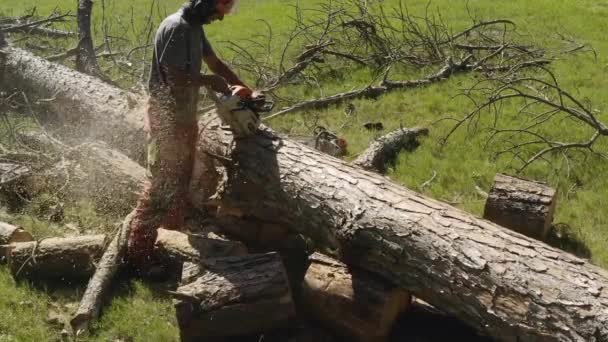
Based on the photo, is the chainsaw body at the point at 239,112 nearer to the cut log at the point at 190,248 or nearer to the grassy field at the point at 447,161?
the cut log at the point at 190,248

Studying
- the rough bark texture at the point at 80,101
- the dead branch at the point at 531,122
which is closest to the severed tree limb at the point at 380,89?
the dead branch at the point at 531,122

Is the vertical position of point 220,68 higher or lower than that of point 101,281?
higher

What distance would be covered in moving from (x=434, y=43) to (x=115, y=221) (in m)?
5.69

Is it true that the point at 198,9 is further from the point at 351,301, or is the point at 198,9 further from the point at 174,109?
the point at 351,301

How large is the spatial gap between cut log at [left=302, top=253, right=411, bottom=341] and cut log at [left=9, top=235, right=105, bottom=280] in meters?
1.62

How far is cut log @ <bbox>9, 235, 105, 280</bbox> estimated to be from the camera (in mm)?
4426

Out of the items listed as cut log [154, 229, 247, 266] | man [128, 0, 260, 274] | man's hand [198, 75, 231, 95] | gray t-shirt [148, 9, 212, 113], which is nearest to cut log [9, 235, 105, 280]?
man [128, 0, 260, 274]

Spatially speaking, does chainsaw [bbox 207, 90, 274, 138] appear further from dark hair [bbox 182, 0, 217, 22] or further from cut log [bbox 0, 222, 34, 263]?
cut log [bbox 0, 222, 34, 263]

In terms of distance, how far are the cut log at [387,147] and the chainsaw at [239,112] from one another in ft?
4.88

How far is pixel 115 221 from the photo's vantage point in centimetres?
514

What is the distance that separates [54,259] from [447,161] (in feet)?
12.1

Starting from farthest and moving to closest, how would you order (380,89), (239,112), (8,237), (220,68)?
(380,89) → (220,68) → (8,237) → (239,112)

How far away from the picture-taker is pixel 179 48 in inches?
173

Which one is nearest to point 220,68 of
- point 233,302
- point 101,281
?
point 101,281
